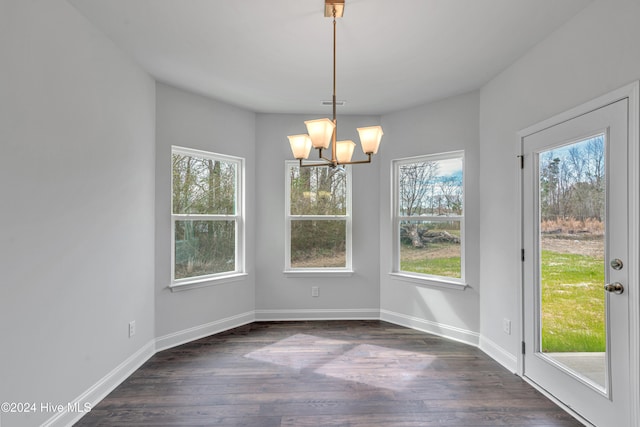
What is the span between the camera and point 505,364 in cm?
283

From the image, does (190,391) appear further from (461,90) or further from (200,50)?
(461,90)

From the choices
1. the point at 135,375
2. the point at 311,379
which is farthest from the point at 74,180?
the point at 311,379

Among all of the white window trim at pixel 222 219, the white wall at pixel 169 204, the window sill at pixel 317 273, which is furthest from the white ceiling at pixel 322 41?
the window sill at pixel 317 273

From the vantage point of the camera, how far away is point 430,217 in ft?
12.3

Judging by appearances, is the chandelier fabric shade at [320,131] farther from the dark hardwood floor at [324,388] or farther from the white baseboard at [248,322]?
the white baseboard at [248,322]

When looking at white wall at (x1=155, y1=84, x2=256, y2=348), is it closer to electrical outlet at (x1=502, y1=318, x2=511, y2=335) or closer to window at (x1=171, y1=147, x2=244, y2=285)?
window at (x1=171, y1=147, x2=244, y2=285)

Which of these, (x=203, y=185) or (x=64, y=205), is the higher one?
(x=203, y=185)

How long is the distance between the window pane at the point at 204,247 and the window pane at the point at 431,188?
2155 millimetres

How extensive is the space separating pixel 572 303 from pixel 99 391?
3353 millimetres

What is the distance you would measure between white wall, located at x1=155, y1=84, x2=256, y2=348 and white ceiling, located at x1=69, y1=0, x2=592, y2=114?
0.83ft

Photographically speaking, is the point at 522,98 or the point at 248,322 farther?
the point at 248,322

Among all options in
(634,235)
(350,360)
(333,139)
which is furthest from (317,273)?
(634,235)

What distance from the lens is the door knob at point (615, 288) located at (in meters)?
1.82

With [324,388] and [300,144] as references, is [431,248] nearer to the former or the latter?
[324,388]
